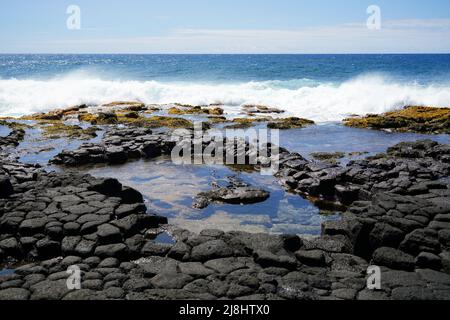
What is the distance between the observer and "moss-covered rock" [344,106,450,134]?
27.7 meters

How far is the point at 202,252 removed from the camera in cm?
880

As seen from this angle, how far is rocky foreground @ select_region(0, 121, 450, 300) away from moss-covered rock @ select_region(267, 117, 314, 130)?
1652 cm

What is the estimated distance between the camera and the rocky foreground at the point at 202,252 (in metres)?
7.34

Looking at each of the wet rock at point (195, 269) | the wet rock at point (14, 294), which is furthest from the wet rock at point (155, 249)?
the wet rock at point (14, 294)

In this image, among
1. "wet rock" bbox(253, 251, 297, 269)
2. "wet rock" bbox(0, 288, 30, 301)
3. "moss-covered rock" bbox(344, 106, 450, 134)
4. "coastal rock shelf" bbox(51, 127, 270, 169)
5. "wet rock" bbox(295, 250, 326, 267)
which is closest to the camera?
"wet rock" bbox(0, 288, 30, 301)

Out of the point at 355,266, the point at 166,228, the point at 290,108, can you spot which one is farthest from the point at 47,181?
the point at 290,108

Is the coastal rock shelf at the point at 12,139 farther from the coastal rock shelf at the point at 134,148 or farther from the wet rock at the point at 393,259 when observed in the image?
the wet rock at the point at 393,259

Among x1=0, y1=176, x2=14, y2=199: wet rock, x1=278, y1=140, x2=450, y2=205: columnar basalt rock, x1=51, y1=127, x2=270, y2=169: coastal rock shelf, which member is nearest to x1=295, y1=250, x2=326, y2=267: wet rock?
x1=278, y1=140, x2=450, y2=205: columnar basalt rock

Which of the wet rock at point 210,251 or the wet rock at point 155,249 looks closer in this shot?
the wet rock at point 210,251

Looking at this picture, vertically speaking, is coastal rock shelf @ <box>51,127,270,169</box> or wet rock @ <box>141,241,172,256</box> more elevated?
coastal rock shelf @ <box>51,127,270,169</box>

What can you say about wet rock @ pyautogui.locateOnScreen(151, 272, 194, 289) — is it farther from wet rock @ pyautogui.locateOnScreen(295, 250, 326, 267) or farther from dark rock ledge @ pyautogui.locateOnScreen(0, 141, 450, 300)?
wet rock @ pyautogui.locateOnScreen(295, 250, 326, 267)

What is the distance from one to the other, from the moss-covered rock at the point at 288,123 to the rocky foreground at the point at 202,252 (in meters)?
16.5

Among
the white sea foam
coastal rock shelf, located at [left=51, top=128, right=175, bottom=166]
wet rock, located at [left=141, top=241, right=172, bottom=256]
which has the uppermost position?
the white sea foam
